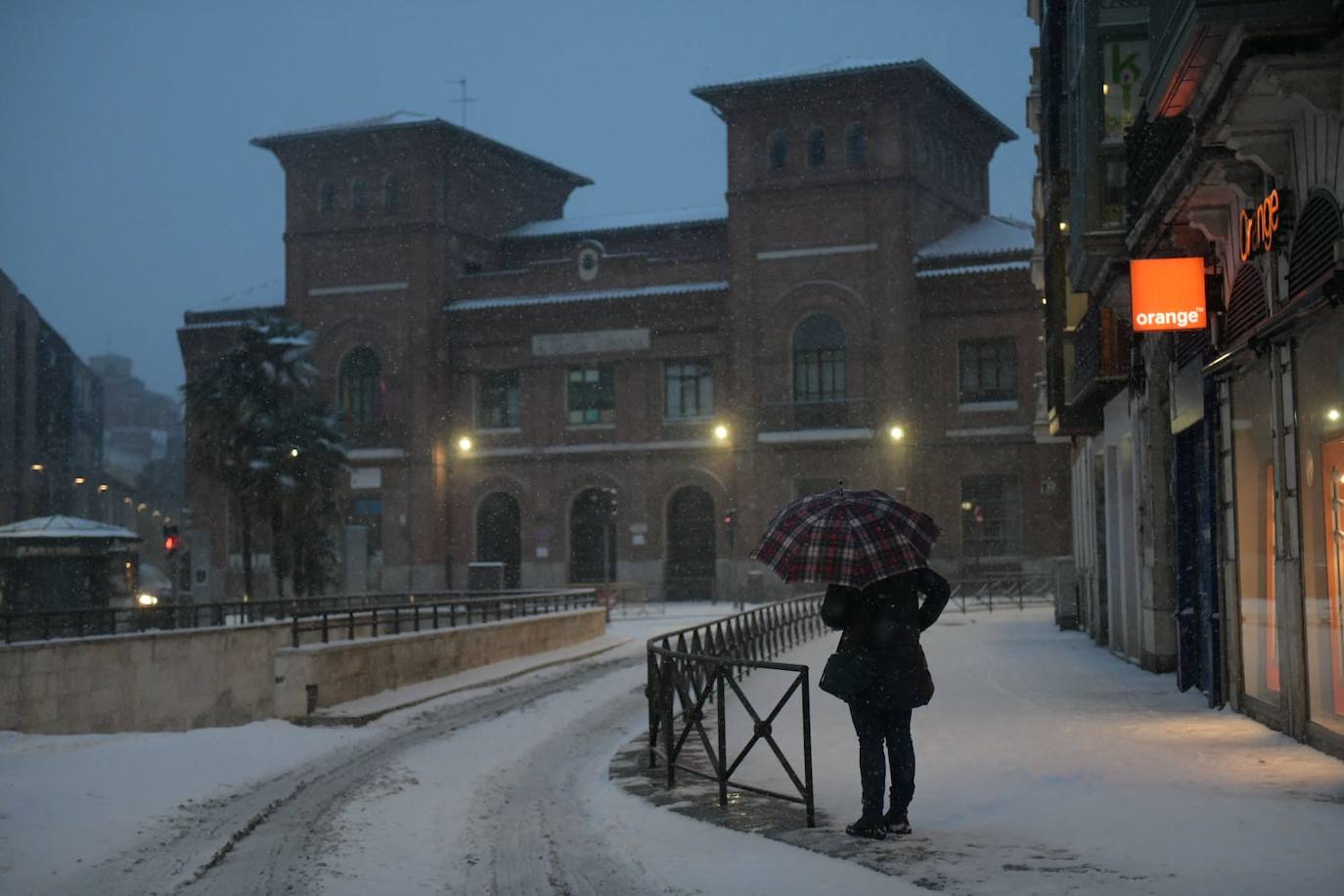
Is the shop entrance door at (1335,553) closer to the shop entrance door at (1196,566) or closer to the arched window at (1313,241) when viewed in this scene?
the arched window at (1313,241)

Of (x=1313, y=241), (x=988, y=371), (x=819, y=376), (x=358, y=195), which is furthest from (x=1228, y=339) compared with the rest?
(x=358, y=195)

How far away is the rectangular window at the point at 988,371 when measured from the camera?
50875 mm

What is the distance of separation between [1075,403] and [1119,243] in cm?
734

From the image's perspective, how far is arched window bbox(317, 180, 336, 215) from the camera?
59531 millimetres

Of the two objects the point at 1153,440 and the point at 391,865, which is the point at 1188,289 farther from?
the point at 391,865

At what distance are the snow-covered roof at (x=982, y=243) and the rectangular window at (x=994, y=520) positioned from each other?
7553 mm

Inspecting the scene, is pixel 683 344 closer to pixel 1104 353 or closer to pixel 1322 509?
pixel 1104 353

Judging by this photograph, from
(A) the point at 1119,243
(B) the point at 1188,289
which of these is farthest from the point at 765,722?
(A) the point at 1119,243

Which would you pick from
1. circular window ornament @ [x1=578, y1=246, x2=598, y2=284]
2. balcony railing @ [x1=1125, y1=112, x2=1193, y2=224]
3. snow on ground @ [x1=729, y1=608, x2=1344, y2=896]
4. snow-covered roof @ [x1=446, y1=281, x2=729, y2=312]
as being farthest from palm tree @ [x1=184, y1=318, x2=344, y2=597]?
balcony railing @ [x1=1125, y1=112, x2=1193, y2=224]

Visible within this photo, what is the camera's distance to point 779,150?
53.6m

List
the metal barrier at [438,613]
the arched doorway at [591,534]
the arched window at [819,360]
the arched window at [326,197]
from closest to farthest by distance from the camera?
the metal barrier at [438,613] < the arched window at [819,360] < the arched doorway at [591,534] < the arched window at [326,197]

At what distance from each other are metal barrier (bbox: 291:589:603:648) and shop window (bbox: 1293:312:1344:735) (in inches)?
509

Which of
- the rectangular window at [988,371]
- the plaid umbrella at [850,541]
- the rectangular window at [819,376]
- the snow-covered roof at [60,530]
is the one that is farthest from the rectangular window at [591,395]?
the plaid umbrella at [850,541]

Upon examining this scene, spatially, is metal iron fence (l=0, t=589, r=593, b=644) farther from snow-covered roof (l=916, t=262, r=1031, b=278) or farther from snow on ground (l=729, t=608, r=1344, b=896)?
snow-covered roof (l=916, t=262, r=1031, b=278)
